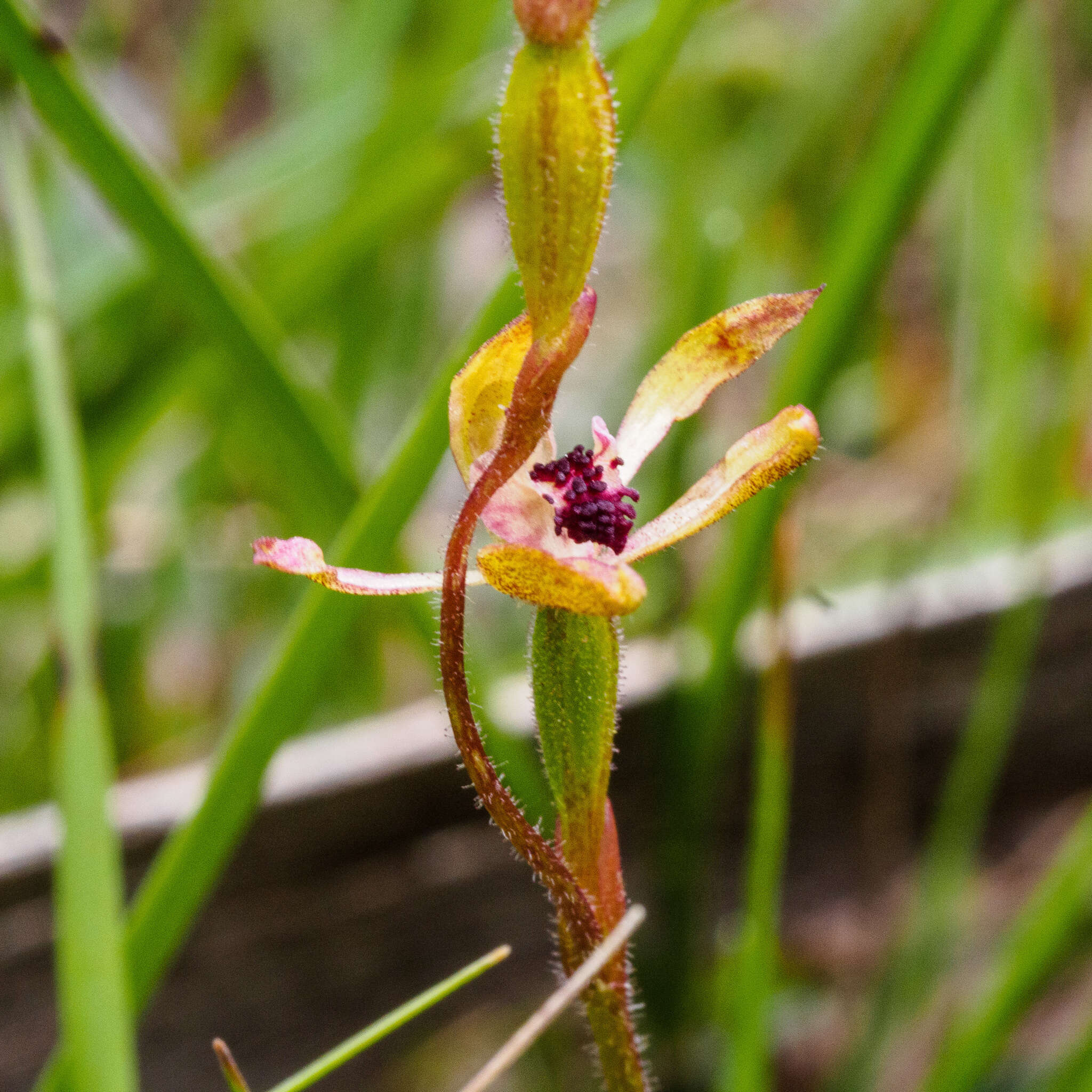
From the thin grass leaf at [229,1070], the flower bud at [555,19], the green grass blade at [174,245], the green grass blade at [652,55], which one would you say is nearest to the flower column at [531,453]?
the flower bud at [555,19]

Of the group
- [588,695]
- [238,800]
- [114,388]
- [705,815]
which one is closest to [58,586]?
[238,800]

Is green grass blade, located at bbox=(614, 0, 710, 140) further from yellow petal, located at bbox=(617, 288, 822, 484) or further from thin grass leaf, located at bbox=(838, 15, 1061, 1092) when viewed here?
thin grass leaf, located at bbox=(838, 15, 1061, 1092)

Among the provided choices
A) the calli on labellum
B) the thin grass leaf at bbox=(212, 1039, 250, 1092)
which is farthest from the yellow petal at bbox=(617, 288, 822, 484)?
the thin grass leaf at bbox=(212, 1039, 250, 1092)

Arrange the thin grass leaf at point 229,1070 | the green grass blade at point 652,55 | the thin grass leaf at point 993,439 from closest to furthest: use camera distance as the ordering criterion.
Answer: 1. the thin grass leaf at point 229,1070
2. the green grass blade at point 652,55
3. the thin grass leaf at point 993,439

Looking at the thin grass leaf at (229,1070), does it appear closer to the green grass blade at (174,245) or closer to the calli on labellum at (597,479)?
the calli on labellum at (597,479)

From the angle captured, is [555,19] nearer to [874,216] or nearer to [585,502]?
[585,502]
